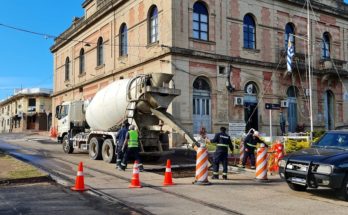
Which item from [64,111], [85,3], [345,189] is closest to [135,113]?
[64,111]

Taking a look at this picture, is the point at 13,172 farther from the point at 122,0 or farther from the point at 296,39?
the point at 296,39

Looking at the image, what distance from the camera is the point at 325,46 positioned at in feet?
119

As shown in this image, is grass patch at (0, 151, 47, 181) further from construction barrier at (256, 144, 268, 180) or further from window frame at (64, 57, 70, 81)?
window frame at (64, 57, 70, 81)

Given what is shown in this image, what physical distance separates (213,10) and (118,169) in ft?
52.9

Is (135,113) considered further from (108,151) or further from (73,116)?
(73,116)

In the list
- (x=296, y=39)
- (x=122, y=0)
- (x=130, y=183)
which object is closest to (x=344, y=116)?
(x=296, y=39)

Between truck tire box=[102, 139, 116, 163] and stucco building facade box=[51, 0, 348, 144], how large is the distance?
8073 millimetres

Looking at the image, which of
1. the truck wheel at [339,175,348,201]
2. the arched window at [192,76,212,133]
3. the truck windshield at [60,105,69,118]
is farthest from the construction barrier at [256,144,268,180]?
the arched window at [192,76,212,133]

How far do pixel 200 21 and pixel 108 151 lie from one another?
1314cm

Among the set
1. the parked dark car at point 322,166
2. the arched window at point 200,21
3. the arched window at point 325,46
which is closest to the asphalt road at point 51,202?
the parked dark car at point 322,166

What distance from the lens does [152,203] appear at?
9.46m

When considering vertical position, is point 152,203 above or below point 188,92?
below

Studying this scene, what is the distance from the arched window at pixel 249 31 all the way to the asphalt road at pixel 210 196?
17.6m

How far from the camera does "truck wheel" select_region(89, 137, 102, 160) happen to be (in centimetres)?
1928
